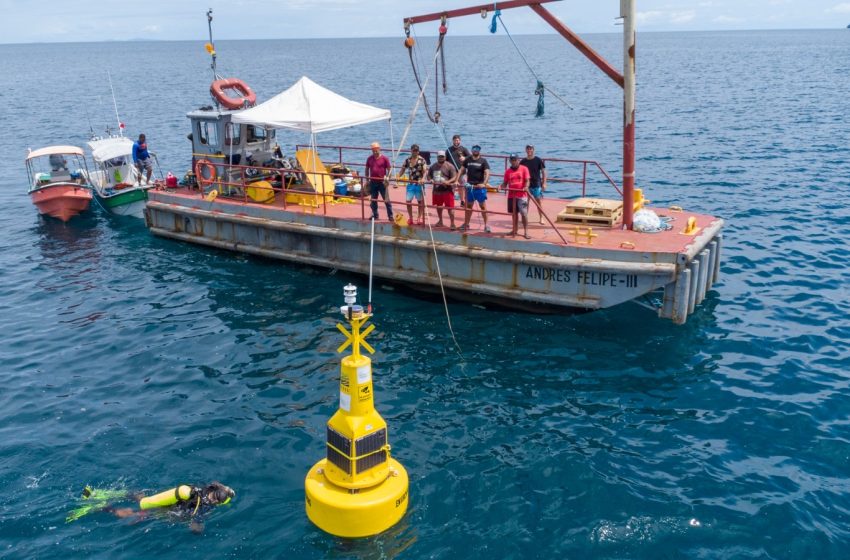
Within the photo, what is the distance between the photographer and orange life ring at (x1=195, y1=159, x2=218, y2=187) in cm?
2128

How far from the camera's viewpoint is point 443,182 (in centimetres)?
1620

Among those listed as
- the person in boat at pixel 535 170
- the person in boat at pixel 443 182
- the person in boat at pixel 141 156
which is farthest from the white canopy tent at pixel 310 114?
the person in boat at pixel 141 156

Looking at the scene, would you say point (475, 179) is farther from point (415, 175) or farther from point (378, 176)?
point (378, 176)

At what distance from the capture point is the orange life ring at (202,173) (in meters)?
21.3

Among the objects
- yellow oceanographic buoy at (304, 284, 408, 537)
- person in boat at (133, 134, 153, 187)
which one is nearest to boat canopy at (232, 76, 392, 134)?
person in boat at (133, 134, 153, 187)

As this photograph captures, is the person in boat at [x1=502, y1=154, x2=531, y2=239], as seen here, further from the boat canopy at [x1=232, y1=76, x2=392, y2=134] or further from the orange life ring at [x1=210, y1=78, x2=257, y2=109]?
the orange life ring at [x1=210, y1=78, x2=257, y2=109]

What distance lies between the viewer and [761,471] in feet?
36.3

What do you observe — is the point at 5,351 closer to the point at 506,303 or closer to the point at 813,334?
the point at 506,303

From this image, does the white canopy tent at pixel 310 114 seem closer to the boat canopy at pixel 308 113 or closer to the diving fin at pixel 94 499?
the boat canopy at pixel 308 113

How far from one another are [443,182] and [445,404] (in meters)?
5.45

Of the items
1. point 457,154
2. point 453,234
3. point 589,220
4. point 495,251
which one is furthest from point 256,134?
point 589,220

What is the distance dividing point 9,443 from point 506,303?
1022cm

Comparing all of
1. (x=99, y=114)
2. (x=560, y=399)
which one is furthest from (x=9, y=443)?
(x=99, y=114)

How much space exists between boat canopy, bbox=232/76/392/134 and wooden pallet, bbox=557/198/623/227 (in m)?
5.60
